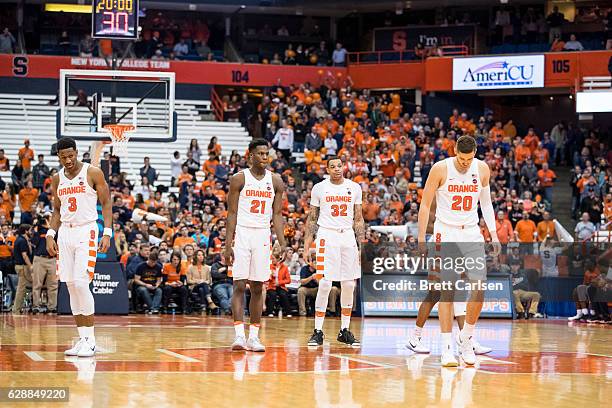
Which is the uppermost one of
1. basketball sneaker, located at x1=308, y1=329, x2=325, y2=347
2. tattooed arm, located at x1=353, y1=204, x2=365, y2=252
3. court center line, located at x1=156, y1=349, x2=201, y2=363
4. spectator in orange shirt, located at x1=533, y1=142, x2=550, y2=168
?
spectator in orange shirt, located at x1=533, y1=142, x2=550, y2=168

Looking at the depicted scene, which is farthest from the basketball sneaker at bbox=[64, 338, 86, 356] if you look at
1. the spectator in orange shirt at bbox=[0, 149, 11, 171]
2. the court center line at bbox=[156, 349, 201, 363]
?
the spectator in orange shirt at bbox=[0, 149, 11, 171]

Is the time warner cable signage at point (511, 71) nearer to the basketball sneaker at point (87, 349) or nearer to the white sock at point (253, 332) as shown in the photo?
the white sock at point (253, 332)

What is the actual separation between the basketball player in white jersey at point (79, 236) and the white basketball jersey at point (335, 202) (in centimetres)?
335

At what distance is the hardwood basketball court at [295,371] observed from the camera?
9602 mm

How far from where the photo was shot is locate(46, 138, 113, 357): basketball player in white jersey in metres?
12.8

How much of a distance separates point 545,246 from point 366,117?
50.2 feet

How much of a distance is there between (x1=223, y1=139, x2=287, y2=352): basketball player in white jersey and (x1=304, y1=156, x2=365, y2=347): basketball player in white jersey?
142cm

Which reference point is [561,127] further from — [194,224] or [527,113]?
[194,224]

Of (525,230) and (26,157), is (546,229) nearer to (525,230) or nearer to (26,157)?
(525,230)

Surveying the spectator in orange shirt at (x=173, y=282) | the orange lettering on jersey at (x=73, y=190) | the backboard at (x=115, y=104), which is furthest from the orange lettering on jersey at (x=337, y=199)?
the backboard at (x=115, y=104)

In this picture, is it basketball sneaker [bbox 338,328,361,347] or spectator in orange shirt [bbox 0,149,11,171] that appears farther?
spectator in orange shirt [bbox 0,149,11,171]

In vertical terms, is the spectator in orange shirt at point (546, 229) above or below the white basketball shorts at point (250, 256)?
above

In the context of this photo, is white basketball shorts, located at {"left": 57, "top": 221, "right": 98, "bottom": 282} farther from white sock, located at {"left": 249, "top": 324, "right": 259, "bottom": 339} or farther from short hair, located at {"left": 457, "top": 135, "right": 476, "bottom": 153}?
short hair, located at {"left": 457, "top": 135, "right": 476, "bottom": 153}

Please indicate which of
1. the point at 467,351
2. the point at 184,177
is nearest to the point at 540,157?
the point at 184,177
